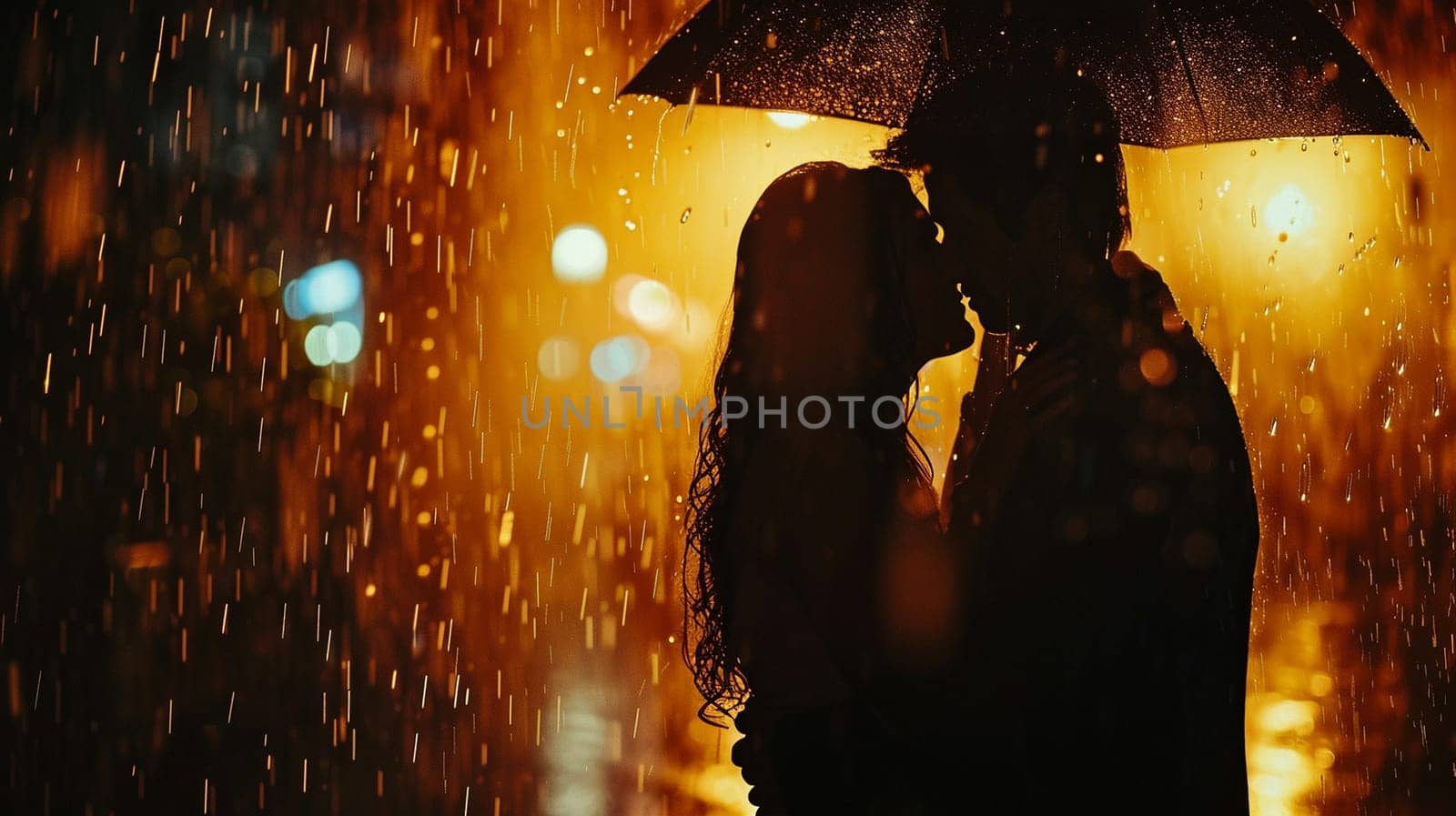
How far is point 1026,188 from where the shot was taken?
6.19 feet

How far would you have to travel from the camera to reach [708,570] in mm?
1886

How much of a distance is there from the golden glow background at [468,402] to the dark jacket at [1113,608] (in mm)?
80

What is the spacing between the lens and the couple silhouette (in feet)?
5.16

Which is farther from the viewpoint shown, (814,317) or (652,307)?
(652,307)

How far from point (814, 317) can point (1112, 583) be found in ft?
1.81

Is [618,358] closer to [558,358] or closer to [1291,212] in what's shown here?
[558,358]

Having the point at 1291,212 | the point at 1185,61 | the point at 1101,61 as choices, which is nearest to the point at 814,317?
the point at 1101,61

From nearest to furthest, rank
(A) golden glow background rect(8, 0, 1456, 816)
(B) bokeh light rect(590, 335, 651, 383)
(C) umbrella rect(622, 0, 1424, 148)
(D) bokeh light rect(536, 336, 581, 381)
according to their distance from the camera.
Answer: (C) umbrella rect(622, 0, 1424, 148), (A) golden glow background rect(8, 0, 1456, 816), (D) bokeh light rect(536, 336, 581, 381), (B) bokeh light rect(590, 335, 651, 383)

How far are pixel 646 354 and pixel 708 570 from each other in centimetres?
1649

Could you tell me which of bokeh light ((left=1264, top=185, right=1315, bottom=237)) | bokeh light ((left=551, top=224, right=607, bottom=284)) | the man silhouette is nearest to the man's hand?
the man silhouette

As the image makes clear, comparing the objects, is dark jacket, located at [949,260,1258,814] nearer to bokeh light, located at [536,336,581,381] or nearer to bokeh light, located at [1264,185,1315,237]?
bokeh light, located at [1264,185,1315,237]

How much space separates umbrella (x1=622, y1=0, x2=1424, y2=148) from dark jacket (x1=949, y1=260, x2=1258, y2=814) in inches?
34.4

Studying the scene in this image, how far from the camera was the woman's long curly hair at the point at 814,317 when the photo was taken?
1.73 m

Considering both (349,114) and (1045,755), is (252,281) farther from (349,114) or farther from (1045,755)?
(1045,755)
